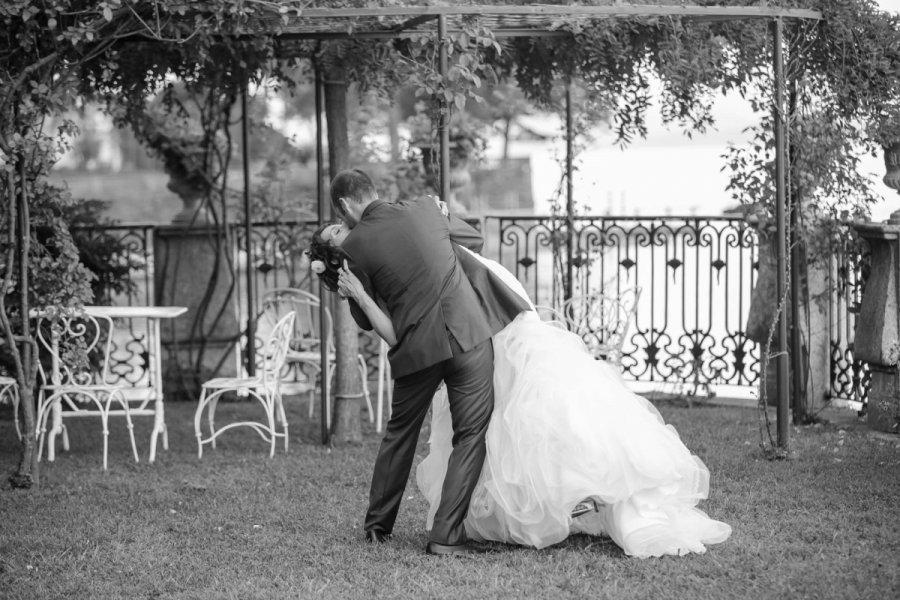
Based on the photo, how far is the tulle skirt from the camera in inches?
180

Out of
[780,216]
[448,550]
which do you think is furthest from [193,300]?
[448,550]

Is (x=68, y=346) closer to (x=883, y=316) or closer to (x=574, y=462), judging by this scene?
(x=574, y=462)

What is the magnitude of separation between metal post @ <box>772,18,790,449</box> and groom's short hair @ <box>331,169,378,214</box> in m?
2.76

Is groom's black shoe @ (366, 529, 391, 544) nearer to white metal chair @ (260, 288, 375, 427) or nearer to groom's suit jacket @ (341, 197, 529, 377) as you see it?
groom's suit jacket @ (341, 197, 529, 377)

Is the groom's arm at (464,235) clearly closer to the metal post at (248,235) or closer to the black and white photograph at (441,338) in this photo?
the black and white photograph at (441,338)

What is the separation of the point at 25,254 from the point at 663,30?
407 centimetres

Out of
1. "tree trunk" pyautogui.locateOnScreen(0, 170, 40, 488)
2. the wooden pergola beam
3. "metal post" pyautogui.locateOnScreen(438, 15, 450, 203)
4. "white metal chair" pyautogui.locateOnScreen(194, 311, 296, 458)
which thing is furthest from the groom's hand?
"tree trunk" pyautogui.locateOnScreen(0, 170, 40, 488)

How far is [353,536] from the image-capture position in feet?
17.2

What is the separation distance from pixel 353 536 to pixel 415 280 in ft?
4.47

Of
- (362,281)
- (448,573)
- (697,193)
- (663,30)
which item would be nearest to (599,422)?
(448,573)

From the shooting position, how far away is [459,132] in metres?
9.27

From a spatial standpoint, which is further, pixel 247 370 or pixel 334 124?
→ pixel 247 370

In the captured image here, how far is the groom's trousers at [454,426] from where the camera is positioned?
474cm

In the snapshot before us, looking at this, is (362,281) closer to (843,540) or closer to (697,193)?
(843,540)
